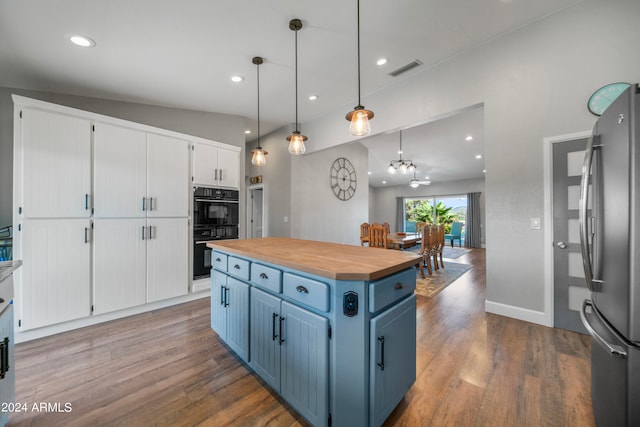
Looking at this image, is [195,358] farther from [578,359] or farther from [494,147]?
[494,147]

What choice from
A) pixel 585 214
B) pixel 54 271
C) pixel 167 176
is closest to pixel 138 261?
pixel 54 271

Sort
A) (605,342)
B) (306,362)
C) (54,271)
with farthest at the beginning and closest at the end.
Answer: (54,271) < (306,362) < (605,342)

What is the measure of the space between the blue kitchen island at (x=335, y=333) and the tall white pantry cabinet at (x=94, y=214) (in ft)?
6.57

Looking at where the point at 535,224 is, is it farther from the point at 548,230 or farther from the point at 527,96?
the point at 527,96

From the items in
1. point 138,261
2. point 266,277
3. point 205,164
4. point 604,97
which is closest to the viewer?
point 266,277

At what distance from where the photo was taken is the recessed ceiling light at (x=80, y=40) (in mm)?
2295

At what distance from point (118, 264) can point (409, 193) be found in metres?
10.7

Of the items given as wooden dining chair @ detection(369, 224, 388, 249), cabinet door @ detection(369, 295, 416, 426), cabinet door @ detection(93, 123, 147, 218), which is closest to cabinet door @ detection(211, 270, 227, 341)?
cabinet door @ detection(369, 295, 416, 426)

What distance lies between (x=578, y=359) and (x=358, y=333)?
2.05 metres

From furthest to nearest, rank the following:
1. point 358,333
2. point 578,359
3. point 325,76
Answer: point 325,76 < point 578,359 < point 358,333

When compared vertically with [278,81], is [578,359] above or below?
below

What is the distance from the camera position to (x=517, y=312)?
8.54ft

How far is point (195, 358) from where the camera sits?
1978mm

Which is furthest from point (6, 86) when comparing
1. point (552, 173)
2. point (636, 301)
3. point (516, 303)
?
point (516, 303)
